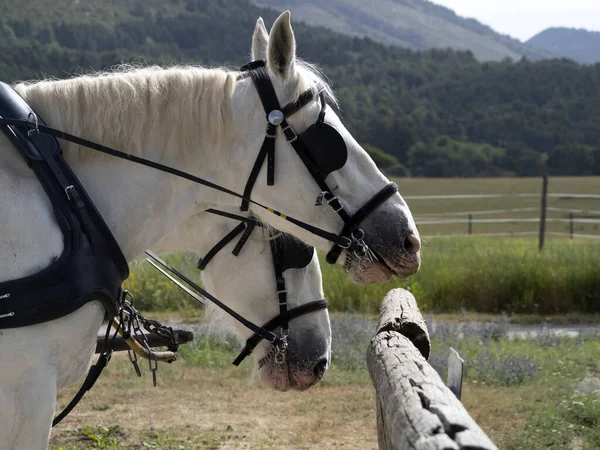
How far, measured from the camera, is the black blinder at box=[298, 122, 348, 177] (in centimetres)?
284

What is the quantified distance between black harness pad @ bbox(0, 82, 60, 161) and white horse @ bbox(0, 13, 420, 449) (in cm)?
4

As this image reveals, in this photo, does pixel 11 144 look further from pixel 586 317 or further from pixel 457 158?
pixel 457 158

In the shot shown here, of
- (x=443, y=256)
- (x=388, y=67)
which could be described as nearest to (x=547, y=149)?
(x=388, y=67)

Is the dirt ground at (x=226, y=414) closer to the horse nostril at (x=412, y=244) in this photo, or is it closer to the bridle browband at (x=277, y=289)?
the bridle browband at (x=277, y=289)

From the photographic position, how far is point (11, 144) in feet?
8.04

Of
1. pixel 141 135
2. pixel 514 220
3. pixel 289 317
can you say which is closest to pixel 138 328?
pixel 289 317

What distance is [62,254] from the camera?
7.86ft

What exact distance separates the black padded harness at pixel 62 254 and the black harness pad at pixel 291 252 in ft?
3.54

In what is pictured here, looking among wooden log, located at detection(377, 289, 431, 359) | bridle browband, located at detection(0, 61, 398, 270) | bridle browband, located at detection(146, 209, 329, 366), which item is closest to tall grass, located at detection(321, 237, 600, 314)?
wooden log, located at detection(377, 289, 431, 359)

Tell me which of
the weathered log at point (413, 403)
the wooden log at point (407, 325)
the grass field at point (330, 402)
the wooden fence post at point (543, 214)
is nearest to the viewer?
the weathered log at point (413, 403)

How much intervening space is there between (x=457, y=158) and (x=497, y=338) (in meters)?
58.4

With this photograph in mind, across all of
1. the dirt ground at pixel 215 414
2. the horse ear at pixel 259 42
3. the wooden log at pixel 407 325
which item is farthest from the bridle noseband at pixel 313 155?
the dirt ground at pixel 215 414

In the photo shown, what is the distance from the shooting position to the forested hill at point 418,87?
64438 mm

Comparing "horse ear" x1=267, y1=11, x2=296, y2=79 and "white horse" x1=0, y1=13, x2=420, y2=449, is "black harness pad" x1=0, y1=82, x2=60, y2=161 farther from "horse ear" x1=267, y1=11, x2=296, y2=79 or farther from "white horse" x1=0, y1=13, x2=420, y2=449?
"horse ear" x1=267, y1=11, x2=296, y2=79
